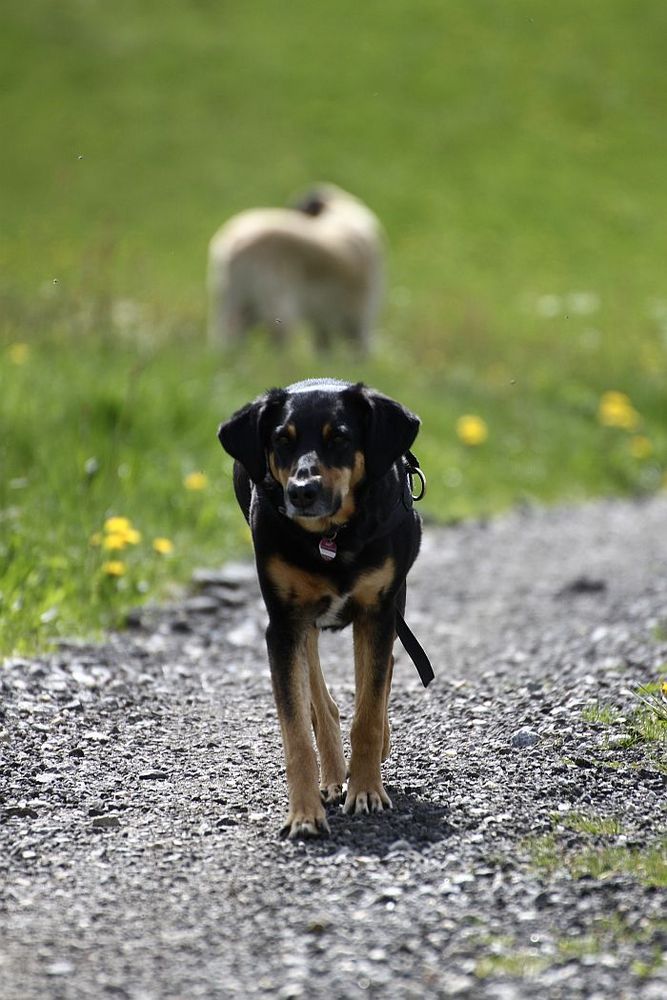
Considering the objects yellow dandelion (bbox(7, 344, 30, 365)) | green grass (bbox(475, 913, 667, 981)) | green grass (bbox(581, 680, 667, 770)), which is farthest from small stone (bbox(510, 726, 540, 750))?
yellow dandelion (bbox(7, 344, 30, 365))

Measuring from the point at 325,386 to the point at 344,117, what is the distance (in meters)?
26.3

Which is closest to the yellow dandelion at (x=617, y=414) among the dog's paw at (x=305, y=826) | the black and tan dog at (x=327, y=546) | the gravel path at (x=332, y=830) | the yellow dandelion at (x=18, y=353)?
the yellow dandelion at (x=18, y=353)

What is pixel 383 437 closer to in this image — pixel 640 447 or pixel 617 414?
pixel 640 447

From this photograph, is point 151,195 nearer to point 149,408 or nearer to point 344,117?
point 344,117

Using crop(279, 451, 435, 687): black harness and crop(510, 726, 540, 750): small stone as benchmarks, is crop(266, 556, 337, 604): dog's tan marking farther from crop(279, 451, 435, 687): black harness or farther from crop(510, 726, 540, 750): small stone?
crop(510, 726, 540, 750): small stone

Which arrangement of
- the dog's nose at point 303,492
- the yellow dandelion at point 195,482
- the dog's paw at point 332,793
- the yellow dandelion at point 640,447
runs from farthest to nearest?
the yellow dandelion at point 640,447, the yellow dandelion at point 195,482, the dog's paw at point 332,793, the dog's nose at point 303,492

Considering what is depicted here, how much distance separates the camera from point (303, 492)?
164 inches

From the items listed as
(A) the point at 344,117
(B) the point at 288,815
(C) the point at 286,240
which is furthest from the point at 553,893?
(A) the point at 344,117

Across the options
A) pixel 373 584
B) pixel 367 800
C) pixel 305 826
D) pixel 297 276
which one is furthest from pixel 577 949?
pixel 297 276

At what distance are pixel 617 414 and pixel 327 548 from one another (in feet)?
30.3

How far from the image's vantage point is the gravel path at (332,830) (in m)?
3.28

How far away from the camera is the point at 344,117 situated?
29.7 m

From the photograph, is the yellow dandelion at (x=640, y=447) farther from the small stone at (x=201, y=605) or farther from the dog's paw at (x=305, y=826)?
the dog's paw at (x=305, y=826)

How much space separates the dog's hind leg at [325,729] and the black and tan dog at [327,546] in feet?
0.68
